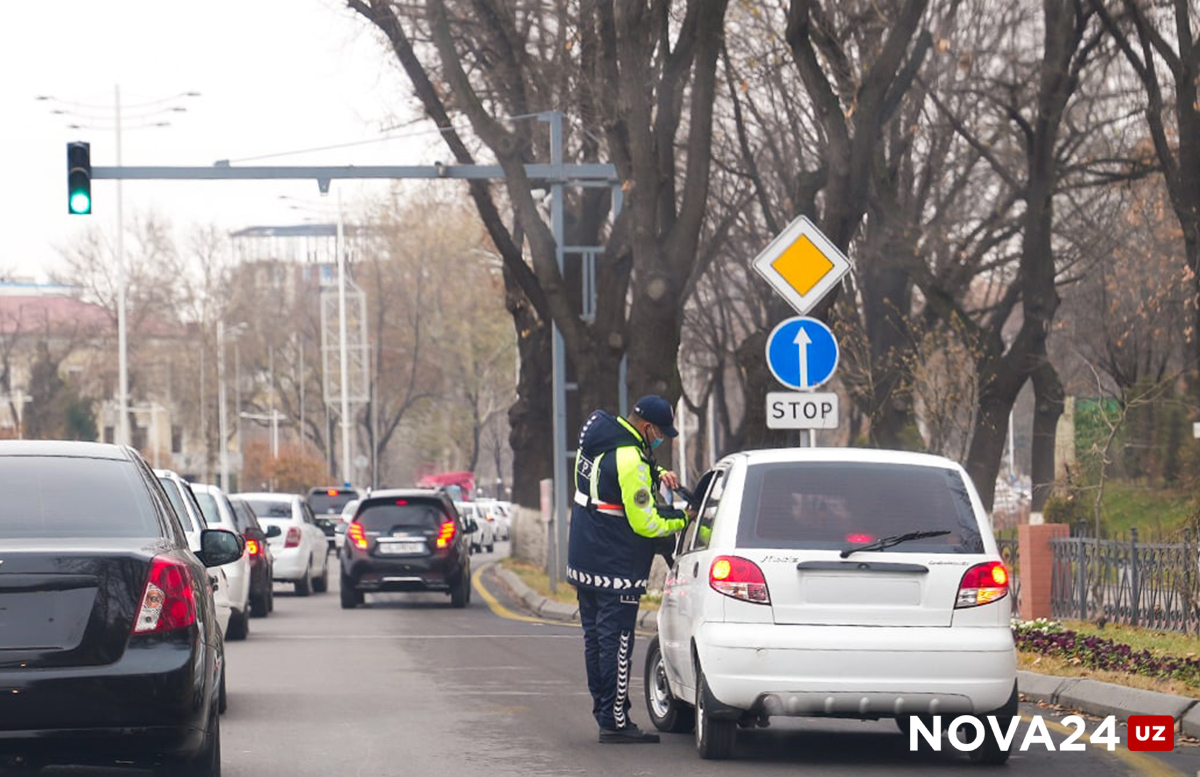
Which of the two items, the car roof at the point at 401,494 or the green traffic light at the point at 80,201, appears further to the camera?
the car roof at the point at 401,494

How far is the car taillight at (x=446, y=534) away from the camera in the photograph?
27906mm

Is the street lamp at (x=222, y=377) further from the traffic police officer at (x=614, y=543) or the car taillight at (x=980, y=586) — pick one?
the car taillight at (x=980, y=586)

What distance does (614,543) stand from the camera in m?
11.3

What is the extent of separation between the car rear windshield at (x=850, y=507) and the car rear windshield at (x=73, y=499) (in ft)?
9.45

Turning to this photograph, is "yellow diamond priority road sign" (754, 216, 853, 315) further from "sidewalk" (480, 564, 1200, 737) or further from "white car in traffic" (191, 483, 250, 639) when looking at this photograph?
"white car in traffic" (191, 483, 250, 639)

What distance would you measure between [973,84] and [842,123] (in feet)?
32.2

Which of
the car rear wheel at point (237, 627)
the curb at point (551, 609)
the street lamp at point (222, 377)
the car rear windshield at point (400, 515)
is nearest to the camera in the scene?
the car rear wheel at point (237, 627)

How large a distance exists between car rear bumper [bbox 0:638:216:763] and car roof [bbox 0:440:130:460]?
1.38 metres

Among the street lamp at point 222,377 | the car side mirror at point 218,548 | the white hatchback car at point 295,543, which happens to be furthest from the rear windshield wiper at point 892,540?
the street lamp at point 222,377

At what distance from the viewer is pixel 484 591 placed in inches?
1300

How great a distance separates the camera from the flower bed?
1350 cm

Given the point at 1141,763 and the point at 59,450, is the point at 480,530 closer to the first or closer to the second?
the point at 1141,763

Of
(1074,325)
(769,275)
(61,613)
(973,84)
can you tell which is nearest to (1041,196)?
→ (973,84)

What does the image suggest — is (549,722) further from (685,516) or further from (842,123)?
(842,123)
